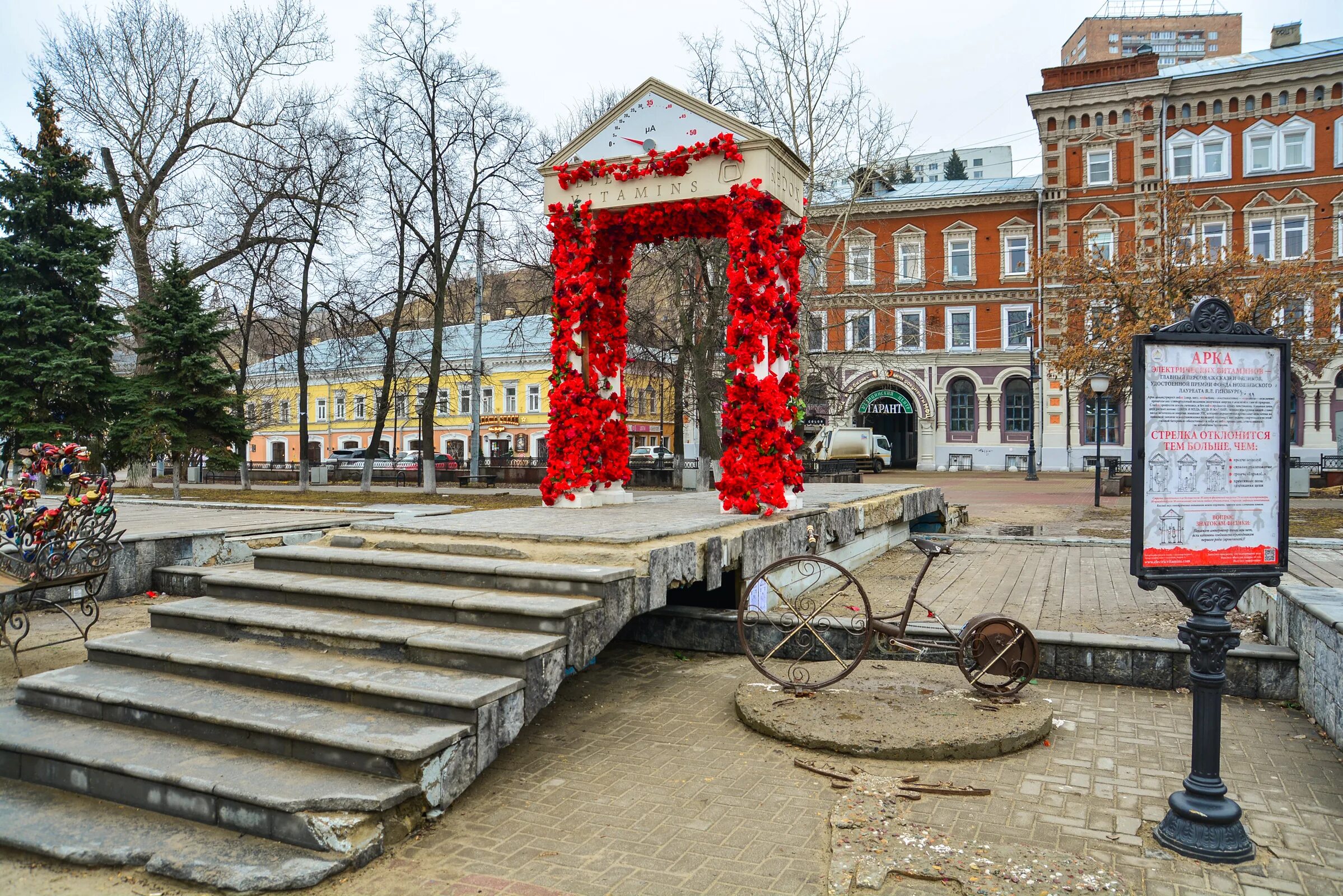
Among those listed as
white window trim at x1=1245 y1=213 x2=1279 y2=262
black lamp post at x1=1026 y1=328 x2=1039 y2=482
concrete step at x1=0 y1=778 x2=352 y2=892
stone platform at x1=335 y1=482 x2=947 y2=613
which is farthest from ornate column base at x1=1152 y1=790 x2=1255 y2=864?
white window trim at x1=1245 y1=213 x2=1279 y2=262

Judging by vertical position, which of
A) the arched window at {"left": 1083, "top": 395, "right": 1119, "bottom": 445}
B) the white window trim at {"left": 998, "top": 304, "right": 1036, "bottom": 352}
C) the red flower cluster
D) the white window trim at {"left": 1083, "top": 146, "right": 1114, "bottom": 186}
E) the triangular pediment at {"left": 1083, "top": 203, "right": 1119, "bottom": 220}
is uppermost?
the white window trim at {"left": 1083, "top": 146, "right": 1114, "bottom": 186}

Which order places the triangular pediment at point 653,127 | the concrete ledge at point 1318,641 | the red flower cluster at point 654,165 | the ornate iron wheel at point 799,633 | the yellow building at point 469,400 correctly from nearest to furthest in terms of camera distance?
1. the concrete ledge at point 1318,641
2. the ornate iron wheel at point 799,633
3. the red flower cluster at point 654,165
4. the triangular pediment at point 653,127
5. the yellow building at point 469,400

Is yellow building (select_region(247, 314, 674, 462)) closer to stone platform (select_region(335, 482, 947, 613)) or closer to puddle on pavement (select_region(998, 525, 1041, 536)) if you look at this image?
puddle on pavement (select_region(998, 525, 1041, 536))

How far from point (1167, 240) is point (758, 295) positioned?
2360cm

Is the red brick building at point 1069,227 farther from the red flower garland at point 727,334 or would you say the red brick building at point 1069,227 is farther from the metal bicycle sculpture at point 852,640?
the metal bicycle sculpture at point 852,640

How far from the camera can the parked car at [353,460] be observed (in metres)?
39.0

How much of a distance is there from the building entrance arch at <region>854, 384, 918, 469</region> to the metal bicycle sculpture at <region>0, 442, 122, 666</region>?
133ft

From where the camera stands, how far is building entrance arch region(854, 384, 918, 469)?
4556 cm

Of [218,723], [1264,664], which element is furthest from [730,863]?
[1264,664]

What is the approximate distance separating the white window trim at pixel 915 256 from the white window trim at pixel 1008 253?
→ 143 inches

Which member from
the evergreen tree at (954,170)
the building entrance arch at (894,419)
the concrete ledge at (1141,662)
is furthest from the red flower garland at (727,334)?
the evergreen tree at (954,170)

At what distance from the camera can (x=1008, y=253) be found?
43125 mm

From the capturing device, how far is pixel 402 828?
13.3ft

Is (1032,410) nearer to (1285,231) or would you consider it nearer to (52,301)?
(1285,231)
